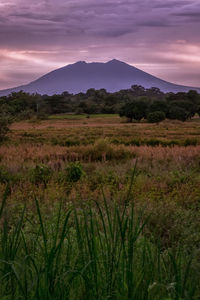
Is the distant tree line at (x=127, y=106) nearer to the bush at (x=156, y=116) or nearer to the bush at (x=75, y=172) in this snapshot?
the bush at (x=156, y=116)

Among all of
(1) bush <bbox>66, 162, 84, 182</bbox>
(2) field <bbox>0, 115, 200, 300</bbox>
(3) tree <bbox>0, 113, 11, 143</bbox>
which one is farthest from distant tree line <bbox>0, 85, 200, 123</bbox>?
(1) bush <bbox>66, 162, 84, 182</bbox>

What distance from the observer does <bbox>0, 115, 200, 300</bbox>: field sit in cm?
246

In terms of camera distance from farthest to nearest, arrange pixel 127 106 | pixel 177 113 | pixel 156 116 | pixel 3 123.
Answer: pixel 177 113, pixel 127 106, pixel 156 116, pixel 3 123

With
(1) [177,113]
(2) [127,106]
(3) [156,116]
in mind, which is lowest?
(3) [156,116]

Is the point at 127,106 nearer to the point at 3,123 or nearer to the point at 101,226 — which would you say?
the point at 3,123

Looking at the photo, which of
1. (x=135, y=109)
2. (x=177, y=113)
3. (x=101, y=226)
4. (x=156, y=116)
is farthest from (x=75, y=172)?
(x=177, y=113)

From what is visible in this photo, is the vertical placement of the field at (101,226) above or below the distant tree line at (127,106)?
below

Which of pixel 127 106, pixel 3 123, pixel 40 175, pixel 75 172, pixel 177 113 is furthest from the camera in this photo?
pixel 177 113

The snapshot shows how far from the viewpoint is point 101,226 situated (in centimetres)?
641

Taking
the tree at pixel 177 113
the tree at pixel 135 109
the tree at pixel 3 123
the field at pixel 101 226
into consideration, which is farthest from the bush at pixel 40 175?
the tree at pixel 177 113

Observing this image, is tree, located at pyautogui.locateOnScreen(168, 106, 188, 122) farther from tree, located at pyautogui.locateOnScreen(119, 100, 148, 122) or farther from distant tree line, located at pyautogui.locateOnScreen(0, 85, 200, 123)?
tree, located at pyautogui.locateOnScreen(119, 100, 148, 122)

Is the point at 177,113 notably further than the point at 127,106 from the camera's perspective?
Yes

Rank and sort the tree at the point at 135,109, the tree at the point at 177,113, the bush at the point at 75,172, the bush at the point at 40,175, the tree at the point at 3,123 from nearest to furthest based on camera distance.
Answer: the bush at the point at 40,175 → the bush at the point at 75,172 → the tree at the point at 3,123 → the tree at the point at 135,109 → the tree at the point at 177,113

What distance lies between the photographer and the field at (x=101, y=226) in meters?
2.46
